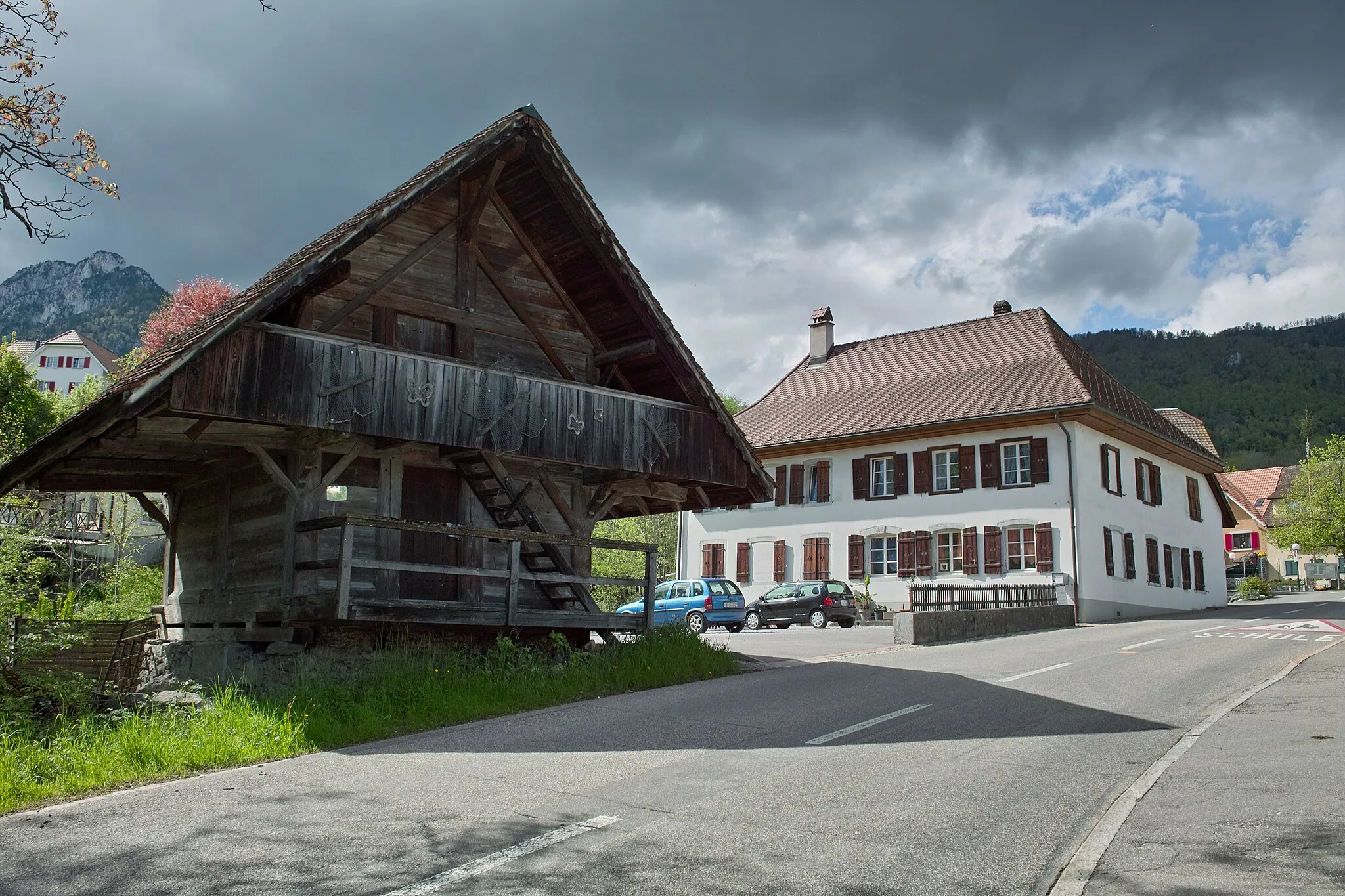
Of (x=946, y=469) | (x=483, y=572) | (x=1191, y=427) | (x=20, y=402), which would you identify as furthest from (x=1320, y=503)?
(x=483, y=572)

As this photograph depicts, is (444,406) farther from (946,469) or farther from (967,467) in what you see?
(946,469)

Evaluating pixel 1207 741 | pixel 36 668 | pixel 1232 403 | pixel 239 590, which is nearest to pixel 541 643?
pixel 239 590

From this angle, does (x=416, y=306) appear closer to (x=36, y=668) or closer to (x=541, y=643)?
(x=541, y=643)

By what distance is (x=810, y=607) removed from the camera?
33594 millimetres

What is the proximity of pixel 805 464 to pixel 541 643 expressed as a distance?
1028 inches

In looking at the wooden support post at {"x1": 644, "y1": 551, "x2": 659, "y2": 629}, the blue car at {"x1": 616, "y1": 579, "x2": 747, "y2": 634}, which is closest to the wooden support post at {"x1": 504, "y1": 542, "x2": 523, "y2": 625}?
the wooden support post at {"x1": 644, "y1": 551, "x2": 659, "y2": 629}

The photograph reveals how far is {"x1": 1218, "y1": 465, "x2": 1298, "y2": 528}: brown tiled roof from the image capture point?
9744 centimetres

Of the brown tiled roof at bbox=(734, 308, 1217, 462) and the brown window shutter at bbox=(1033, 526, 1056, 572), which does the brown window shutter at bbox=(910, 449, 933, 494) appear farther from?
the brown window shutter at bbox=(1033, 526, 1056, 572)

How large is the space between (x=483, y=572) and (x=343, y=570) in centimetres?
180

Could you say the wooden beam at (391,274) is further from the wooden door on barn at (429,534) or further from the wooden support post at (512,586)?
the wooden support post at (512,586)

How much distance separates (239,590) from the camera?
50.8 feet

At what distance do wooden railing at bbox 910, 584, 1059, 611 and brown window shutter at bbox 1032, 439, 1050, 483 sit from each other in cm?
343

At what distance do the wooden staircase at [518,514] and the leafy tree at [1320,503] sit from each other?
2666 inches

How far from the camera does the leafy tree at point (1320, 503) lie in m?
70.1
